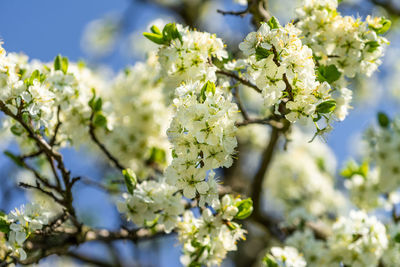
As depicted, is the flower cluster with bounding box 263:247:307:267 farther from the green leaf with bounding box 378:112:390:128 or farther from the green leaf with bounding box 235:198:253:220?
the green leaf with bounding box 378:112:390:128

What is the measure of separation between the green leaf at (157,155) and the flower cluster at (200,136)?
2130 mm

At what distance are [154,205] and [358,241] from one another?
4.79 ft

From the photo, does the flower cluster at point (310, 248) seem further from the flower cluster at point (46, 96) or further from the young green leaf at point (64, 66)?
the young green leaf at point (64, 66)

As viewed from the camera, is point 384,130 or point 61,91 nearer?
point 61,91

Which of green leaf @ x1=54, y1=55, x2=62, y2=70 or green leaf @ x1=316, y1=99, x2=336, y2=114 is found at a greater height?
green leaf @ x1=54, y1=55, x2=62, y2=70

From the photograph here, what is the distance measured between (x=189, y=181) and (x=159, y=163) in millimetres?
2242

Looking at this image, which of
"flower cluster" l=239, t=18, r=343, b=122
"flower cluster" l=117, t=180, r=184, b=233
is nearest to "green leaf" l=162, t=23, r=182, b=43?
"flower cluster" l=239, t=18, r=343, b=122

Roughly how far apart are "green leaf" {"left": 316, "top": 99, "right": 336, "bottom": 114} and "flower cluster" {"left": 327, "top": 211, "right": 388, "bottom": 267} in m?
1.38

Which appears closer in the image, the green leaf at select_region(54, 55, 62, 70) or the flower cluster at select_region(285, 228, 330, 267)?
the green leaf at select_region(54, 55, 62, 70)

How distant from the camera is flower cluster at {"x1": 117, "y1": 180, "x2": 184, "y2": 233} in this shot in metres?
2.33

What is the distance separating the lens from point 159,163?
4062 mm

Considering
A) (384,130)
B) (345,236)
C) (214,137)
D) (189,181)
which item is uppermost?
(214,137)

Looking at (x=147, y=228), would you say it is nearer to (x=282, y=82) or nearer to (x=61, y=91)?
(x=61, y=91)

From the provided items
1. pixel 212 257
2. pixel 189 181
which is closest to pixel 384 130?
pixel 212 257
